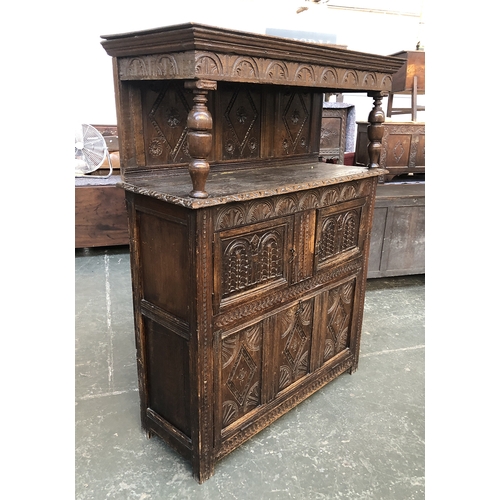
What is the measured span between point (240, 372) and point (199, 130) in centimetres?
110

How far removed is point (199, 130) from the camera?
148 centimetres

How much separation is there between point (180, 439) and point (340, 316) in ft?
3.77

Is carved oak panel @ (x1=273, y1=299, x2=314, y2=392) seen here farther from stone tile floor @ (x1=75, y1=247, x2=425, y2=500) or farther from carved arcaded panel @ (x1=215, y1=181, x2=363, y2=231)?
carved arcaded panel @ (x1=215, y1=181, x2=363, y2=231)

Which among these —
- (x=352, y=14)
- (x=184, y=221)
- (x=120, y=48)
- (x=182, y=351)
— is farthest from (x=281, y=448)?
(x=352, y=14)

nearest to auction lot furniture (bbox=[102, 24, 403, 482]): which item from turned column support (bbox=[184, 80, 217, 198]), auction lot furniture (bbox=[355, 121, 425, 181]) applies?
turned column support (bbox=[184, 80, 217, 198])

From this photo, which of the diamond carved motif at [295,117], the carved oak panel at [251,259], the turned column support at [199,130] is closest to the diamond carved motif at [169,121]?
the turned column support at [199,130]

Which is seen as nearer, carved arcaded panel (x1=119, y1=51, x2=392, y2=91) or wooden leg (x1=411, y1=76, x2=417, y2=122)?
carved arcaded panel (x1=119, y1=51, x2=392, y2=91)

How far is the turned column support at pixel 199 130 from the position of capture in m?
1.44

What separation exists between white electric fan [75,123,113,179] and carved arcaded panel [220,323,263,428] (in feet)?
11.2

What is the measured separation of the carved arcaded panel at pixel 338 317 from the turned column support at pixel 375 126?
2.48 feet

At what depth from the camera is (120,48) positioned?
1642 millimetres

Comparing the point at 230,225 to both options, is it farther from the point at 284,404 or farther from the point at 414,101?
the point at 414,101

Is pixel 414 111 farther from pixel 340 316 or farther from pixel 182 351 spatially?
pixel 182 351

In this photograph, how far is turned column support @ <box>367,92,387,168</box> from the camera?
2346 millimetres
